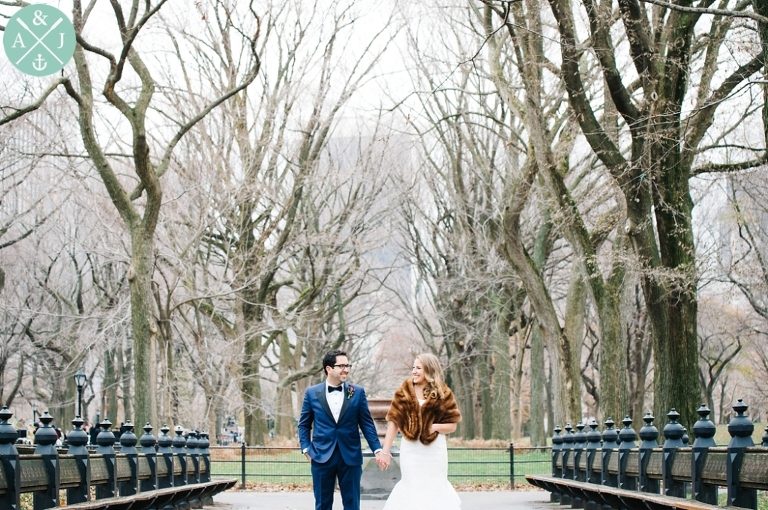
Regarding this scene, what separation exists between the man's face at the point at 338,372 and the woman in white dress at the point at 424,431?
2.34ft

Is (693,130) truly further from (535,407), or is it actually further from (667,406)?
(535,407)

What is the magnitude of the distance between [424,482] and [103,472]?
3759 millimetres

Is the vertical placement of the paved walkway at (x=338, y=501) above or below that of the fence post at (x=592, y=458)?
below

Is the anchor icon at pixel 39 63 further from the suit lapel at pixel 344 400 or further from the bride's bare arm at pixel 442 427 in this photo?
the bride's bare arm at pixel 442 427

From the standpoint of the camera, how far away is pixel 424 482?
30.2 ft

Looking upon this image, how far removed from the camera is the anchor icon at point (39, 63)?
17984mm

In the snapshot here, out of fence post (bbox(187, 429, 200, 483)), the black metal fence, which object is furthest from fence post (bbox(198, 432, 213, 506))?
the black metal fence

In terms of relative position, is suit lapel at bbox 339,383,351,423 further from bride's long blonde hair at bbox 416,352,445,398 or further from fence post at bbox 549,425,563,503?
fence post at bbox 549,425,563,503

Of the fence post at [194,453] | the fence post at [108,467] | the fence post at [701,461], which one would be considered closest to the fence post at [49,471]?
the fence post at [108,467]

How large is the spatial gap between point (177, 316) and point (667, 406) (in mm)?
21526

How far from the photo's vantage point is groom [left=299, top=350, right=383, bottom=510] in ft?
32.4

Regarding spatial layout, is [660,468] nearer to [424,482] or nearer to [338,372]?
[424,482]

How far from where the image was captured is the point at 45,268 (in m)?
46.5

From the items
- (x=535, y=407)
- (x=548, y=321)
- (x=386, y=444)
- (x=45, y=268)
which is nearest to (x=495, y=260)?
(x=535, y=407)
